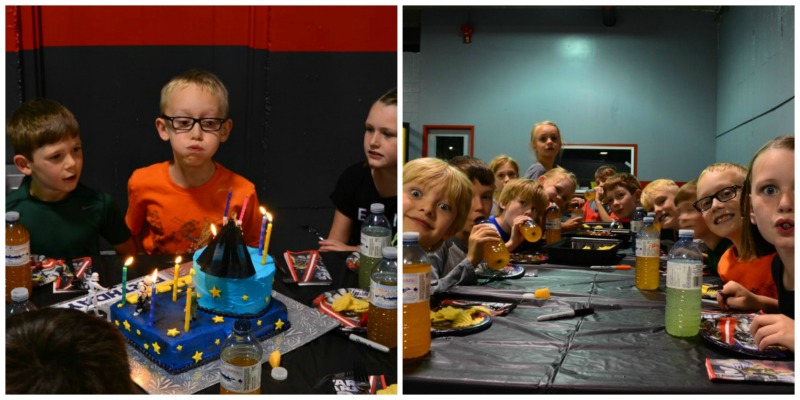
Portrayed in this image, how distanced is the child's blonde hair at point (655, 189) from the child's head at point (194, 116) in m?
1.71

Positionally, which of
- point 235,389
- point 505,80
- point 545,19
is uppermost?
point 545,19

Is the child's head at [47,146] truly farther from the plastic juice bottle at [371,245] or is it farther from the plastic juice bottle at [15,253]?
the plastic juice bottle at [371,245]

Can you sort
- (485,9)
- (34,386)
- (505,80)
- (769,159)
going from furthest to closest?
1. (505,80)
2. (485,9)
3. (769,159)
4. (34,386)

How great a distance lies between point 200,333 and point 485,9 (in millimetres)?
1403

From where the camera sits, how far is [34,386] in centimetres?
72

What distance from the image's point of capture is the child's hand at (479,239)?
1599 millimetres

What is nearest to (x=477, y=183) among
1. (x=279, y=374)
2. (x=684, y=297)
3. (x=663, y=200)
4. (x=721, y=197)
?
(x=721, y=197)

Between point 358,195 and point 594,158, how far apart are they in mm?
1391

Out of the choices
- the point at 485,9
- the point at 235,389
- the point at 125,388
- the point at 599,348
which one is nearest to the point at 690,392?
the point at 599,348

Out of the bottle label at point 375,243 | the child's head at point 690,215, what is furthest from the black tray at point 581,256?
the bottle label at point 375,243

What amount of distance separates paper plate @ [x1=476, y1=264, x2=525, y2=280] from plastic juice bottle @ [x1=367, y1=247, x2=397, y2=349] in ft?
2.11

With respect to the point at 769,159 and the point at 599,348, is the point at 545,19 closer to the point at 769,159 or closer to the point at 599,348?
the point at 769,159

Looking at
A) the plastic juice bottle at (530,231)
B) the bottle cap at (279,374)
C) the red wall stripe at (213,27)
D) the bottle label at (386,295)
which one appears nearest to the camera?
the bottle cap at (279,374)

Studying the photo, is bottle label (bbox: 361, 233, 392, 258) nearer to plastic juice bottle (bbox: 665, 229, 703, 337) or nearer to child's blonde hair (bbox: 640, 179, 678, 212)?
plastic juice bottle (bbox: 665, 229, 703, 337)
